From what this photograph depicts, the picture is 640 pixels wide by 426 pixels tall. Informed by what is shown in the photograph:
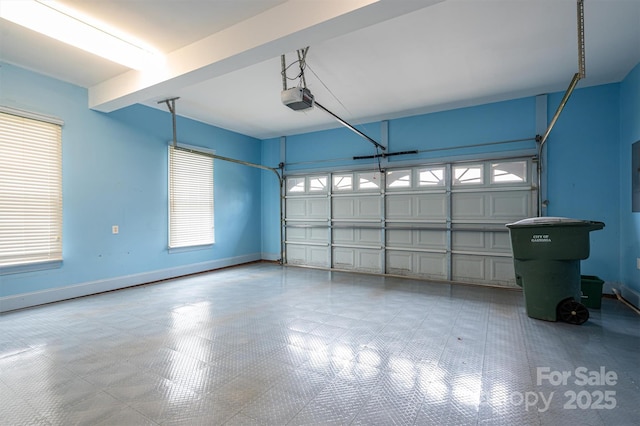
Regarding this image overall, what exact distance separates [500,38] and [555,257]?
2.50 meters

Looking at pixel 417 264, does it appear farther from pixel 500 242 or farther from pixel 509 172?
pixel 509 172

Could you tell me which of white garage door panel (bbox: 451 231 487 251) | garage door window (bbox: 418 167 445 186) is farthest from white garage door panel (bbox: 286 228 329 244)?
white garage door panel (bbox: 451 231 487 251)

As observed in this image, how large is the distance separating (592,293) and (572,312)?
882mm

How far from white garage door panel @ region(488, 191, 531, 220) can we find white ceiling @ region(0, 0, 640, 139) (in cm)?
164

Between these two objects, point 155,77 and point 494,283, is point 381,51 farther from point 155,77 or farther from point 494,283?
point 494,283

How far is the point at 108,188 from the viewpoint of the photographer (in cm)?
474

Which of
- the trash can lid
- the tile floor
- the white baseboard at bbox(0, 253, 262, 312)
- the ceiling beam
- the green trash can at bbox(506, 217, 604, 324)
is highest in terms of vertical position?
the ceiling beam

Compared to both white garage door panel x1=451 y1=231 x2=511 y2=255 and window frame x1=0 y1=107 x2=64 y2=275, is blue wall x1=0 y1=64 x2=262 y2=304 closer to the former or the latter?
window frame x1=0 y1=107 x2=64 y2=275

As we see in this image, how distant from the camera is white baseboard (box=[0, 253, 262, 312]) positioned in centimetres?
385

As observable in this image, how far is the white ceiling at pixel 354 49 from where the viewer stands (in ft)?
9.14

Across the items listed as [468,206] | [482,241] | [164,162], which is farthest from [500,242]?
[164,162]

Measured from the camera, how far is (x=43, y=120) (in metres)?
4.04

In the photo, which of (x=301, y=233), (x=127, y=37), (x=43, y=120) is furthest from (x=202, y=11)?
(x=301, y=233)

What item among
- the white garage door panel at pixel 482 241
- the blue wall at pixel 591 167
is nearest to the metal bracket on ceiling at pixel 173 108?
the white garage door panel at pixel 482 241
